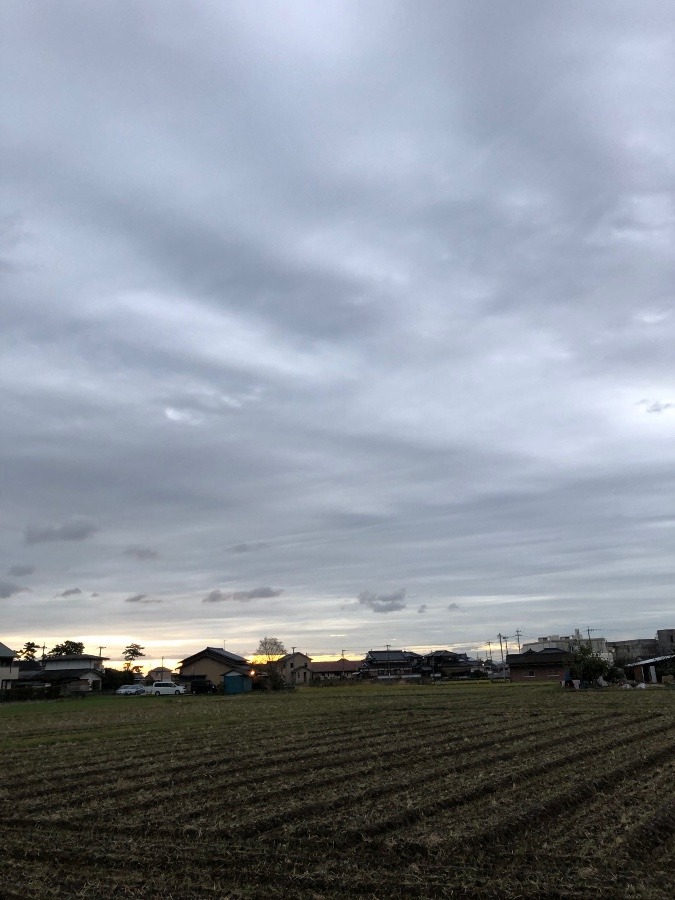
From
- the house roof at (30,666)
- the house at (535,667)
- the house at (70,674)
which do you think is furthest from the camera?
the house roof at (30,666)

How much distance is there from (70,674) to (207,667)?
55.9 feet

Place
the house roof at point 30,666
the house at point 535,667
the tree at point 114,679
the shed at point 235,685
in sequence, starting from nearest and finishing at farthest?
the shed at point 235,685 < the house at point 535,667 < the tree at point 114,679 < the house roof at point 30,666

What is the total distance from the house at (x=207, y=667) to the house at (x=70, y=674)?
10.6 metres

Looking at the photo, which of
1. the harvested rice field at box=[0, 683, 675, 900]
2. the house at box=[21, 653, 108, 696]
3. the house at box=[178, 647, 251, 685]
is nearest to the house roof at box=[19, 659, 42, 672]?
the house at box=[21, 653, 108, 696]

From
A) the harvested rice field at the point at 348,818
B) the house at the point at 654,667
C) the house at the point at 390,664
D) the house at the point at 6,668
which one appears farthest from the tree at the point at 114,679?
the harvested rice field at the point at 348,818

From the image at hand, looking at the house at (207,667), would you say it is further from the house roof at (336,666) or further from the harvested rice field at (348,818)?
the harvested rice field at (348,818)

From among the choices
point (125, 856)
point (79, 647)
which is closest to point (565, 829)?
→ point (125, 856)

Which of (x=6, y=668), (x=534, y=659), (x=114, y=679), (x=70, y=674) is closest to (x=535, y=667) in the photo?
(x=534, y=659)

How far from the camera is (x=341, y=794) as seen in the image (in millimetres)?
12094

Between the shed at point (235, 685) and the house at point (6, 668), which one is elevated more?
the house at point (6, 668)

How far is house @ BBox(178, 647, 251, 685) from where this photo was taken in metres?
88.1

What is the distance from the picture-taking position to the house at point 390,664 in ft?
364

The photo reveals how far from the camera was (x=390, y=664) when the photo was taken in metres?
113

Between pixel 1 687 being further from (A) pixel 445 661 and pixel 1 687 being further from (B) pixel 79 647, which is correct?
(A) pixel 445 661
